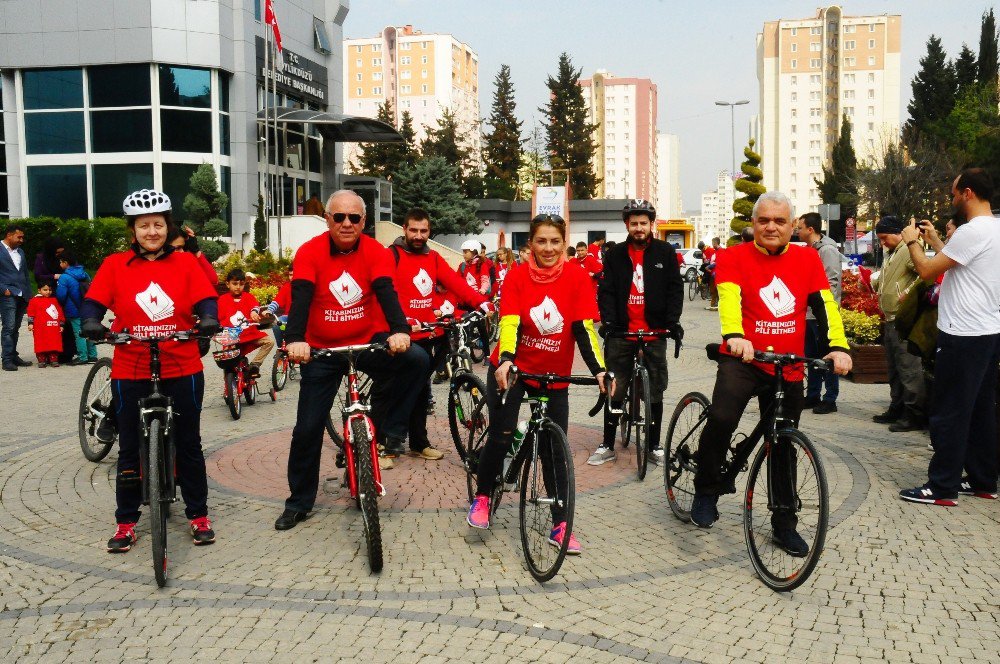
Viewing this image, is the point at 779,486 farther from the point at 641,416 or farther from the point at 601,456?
the point at 601,456

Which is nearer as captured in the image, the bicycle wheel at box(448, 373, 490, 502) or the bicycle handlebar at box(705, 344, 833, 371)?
the bicycle handlebar at box(705, 344, 833, 371)

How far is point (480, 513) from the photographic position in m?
5.37

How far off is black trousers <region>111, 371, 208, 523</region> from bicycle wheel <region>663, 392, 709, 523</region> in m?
2.92

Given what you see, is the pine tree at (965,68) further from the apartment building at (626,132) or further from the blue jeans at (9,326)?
the apartment building at (626,132)

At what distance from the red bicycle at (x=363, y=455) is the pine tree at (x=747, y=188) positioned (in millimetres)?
35602

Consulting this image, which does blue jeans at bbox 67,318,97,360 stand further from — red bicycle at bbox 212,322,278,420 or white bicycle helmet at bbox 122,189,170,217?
white bicycle helmet at bbox 122,189,170,217

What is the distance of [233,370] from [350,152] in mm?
93455

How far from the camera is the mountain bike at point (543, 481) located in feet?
15.2

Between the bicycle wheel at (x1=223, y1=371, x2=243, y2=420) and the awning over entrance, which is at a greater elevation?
the awning over entrance

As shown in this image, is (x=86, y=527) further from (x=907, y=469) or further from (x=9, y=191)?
(x=9, y=191)

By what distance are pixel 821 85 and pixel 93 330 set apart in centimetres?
13326

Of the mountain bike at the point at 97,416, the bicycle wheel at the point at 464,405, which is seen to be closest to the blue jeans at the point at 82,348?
the mountain bike at the point at 97,416

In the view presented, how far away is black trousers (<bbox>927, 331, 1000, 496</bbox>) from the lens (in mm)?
5996

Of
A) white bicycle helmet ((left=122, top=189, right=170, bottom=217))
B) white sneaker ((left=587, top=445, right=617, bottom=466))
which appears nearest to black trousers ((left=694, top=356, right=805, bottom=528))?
white sneaker ((left=587, top=445, right=617, bottom=466))
